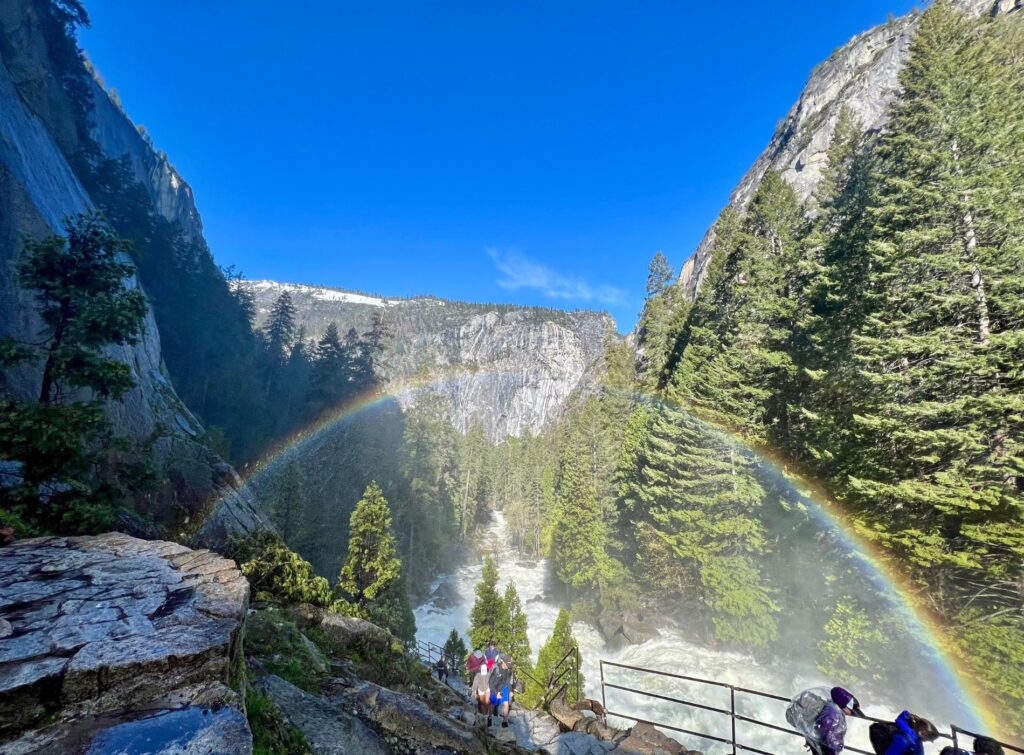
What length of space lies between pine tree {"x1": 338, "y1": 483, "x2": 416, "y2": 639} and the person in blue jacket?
23074 millimetres

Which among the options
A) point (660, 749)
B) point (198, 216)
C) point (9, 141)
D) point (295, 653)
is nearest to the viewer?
point (295, 653)

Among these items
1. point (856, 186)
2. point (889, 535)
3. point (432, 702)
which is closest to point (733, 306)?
point (856, 186)

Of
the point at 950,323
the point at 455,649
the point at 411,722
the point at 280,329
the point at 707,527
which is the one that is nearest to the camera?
the point at 411,722

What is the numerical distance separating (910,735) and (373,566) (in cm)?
2464

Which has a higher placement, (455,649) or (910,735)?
(910,735)

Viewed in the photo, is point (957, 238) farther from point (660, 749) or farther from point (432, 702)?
point (432, 702)

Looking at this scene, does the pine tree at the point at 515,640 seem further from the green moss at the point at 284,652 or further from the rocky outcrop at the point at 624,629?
the green moss at the point at 284,652

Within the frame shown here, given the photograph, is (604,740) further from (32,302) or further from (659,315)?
(659,315)

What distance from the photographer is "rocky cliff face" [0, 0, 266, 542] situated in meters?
14.4

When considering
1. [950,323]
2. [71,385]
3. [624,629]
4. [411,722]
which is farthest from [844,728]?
Answer: [624,629]

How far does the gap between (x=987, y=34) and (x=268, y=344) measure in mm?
63345

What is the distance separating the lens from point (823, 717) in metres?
3.97

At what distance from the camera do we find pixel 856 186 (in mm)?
18562

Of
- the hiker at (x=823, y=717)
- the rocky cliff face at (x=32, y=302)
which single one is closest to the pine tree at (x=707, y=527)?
the hiker at (x=823, y=717)
